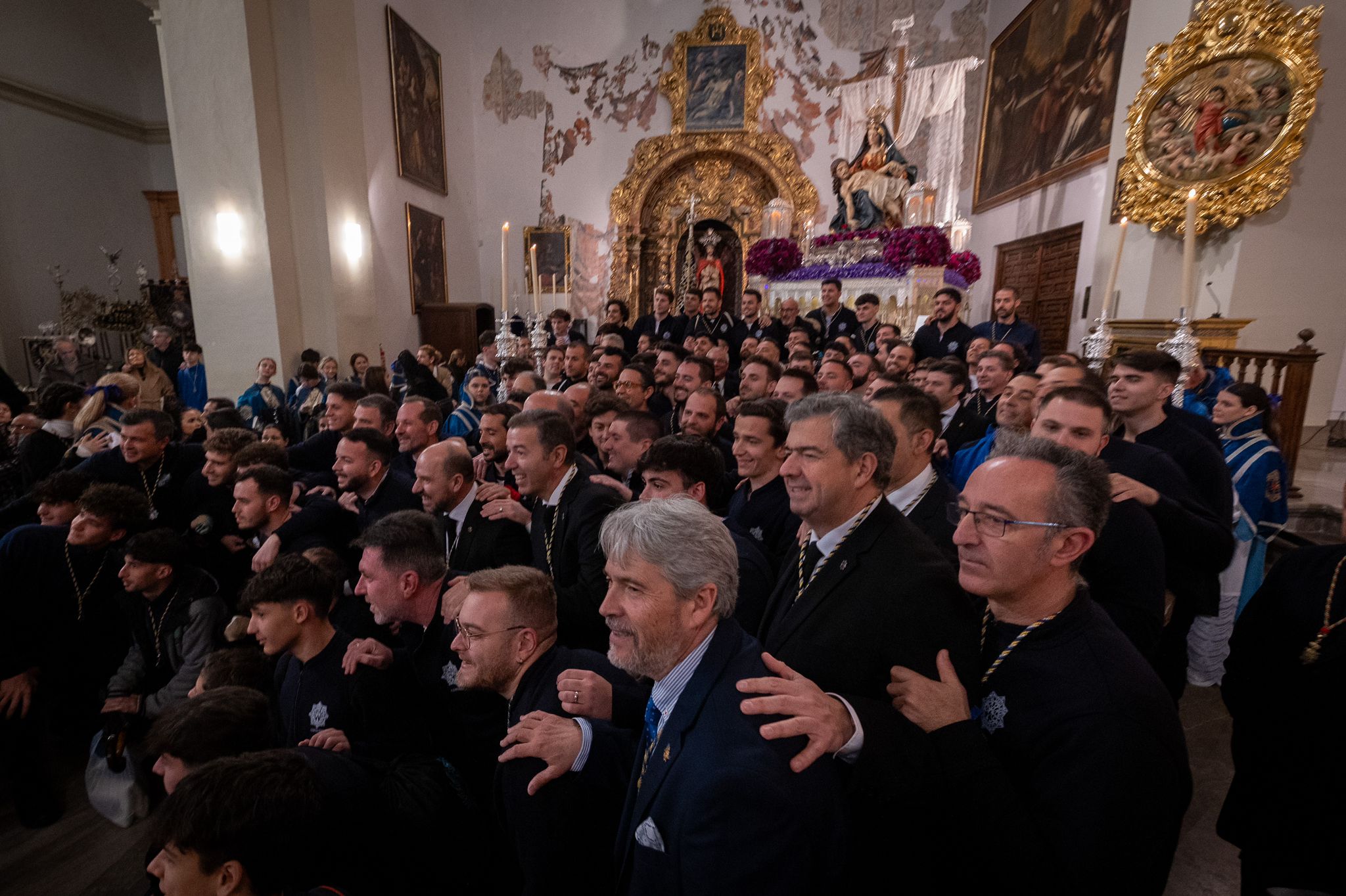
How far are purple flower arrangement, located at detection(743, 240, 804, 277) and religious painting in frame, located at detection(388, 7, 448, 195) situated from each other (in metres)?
6.97

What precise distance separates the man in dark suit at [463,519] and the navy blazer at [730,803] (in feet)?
6.34

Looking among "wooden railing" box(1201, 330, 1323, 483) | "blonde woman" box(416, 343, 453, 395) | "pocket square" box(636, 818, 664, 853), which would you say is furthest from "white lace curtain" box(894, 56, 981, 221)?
"pocket square" box(636, 818, 664, 853)

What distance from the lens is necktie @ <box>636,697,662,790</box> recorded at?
1510 mm

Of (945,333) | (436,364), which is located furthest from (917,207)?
(436,364)

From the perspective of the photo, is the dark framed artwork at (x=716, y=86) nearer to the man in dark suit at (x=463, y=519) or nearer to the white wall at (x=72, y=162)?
the white wall at (x=72, y=162)

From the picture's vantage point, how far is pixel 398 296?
12.3m

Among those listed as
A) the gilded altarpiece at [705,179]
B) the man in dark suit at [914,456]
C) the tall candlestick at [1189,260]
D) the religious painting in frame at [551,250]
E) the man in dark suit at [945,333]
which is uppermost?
the gilded altarpiece at [705,179]

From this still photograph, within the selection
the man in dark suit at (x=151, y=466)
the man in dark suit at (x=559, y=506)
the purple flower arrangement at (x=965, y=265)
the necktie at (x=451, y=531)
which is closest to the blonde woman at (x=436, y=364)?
the man in dark suit at (x=151, y=466)

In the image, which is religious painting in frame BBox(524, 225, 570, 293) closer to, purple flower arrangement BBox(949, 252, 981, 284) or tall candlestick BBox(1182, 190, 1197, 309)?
purple flower arrangement BBox(949, 252, 981, 284)

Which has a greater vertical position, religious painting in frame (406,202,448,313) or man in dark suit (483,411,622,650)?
religious painting in frame (406,202,448,313)

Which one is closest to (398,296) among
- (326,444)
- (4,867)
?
(326,444)

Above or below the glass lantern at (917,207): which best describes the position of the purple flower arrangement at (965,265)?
below

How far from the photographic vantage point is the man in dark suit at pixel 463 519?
325 centimetres

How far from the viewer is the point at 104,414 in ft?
15.8
